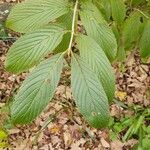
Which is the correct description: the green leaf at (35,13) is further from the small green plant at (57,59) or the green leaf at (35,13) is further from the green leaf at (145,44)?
the green leaf at (145,44)

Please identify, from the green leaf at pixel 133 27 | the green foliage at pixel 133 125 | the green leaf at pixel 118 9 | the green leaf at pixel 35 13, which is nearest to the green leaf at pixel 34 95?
the green leaf at pixel 35 13

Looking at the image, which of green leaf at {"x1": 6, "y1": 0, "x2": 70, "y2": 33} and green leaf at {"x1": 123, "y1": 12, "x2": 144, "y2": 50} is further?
green leaf at {"x1": 123, "y1": 12, "x2": 144, "y2": 50}

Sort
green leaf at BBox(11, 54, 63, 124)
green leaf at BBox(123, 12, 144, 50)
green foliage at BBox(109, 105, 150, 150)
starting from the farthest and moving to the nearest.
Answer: green foliage at BBox(109, 105, 150, 150) < green leaf at BBox(123, 12, 144, 50) < green leaf at BBox(11, 54, 63, 124)

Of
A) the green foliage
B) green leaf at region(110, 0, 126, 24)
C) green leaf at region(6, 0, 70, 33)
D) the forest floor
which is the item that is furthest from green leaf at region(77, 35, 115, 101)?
the forest floor

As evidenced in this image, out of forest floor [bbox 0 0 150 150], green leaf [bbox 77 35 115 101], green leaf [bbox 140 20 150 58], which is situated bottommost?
forest floor [bbox 0 0 150 150]

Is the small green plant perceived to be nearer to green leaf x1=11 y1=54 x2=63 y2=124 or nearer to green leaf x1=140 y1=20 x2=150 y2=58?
green leaf x1=11 y1=54 x2=63 y2=124
